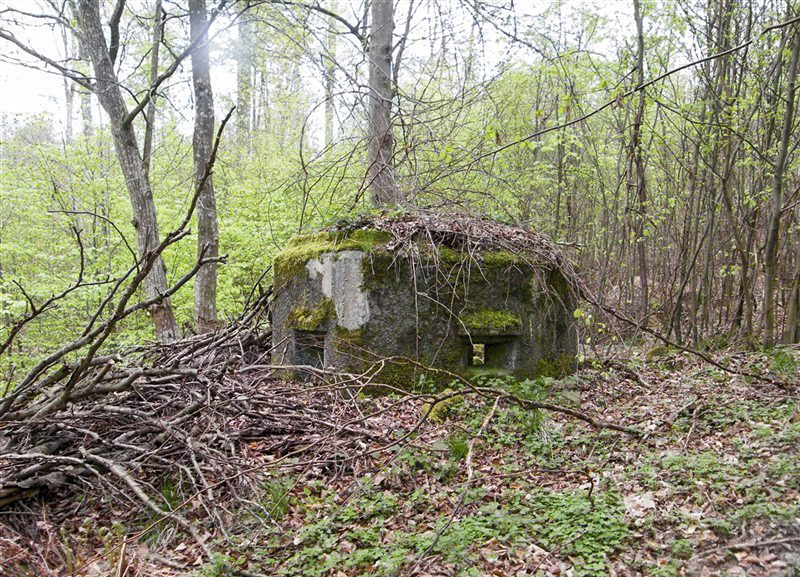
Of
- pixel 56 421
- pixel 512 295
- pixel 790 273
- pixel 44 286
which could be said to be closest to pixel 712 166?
pixel 790 273

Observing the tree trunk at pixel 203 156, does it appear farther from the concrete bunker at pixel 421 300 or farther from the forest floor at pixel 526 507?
the forest floor at pixel 526 507

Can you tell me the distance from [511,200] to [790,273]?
14.8 feet

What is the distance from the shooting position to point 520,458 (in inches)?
148

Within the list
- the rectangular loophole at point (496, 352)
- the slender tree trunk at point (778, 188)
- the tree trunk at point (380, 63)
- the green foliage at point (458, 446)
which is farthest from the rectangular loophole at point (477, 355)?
the slender tree trunk at point (778, 188)

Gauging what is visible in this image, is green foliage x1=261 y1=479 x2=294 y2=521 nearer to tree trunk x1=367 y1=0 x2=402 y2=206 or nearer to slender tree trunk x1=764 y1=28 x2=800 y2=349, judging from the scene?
tree trunk x1=367 y1=0 x2=402 y2=206

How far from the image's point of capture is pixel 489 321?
5.07 m

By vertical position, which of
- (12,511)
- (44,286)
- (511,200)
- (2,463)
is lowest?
(12,511)

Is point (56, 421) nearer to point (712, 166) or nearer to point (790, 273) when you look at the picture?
point (712, 166)

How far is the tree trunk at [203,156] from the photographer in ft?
24.4

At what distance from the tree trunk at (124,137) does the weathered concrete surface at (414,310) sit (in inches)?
87.6

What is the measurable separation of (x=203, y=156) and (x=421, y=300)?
4.22 meters

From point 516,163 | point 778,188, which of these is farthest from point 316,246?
point 516,163

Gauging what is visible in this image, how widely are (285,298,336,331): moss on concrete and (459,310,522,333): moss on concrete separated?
1.21 m

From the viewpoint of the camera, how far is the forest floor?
97.7 inches
